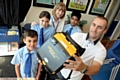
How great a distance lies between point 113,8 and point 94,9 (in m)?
0.40

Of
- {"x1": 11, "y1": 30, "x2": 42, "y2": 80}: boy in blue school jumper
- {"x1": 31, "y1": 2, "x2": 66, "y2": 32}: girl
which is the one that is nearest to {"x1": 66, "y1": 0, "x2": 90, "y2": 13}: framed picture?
{"x1": 31, "y1": 2, "x2": 66, "y2": 32}: girl

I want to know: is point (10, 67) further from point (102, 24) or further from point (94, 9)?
point (94, 9)

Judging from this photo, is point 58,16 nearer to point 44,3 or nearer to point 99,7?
point 44,3

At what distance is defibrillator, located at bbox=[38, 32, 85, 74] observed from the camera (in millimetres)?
866

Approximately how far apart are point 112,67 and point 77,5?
1209mm

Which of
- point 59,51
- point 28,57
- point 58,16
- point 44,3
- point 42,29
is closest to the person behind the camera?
point 59,51

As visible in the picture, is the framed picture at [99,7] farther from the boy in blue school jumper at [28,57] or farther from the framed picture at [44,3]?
the boy in blue school jumper at [28,57]

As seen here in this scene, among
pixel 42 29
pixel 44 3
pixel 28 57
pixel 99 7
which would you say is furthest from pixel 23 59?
pixel 99 7

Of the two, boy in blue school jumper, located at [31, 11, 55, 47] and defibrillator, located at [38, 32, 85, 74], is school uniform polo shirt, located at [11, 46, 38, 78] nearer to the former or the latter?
boy in blue school jumper, located at [31, 11, 55, 47]

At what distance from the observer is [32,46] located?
1.45 meters

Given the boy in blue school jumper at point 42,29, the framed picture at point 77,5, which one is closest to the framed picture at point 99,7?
the framed picture at point 77,5

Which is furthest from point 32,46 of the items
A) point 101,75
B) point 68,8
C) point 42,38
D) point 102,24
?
point 68,8

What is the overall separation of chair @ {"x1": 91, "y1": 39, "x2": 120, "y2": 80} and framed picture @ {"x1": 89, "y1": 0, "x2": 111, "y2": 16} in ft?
3.31

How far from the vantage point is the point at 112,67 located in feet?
6.62
